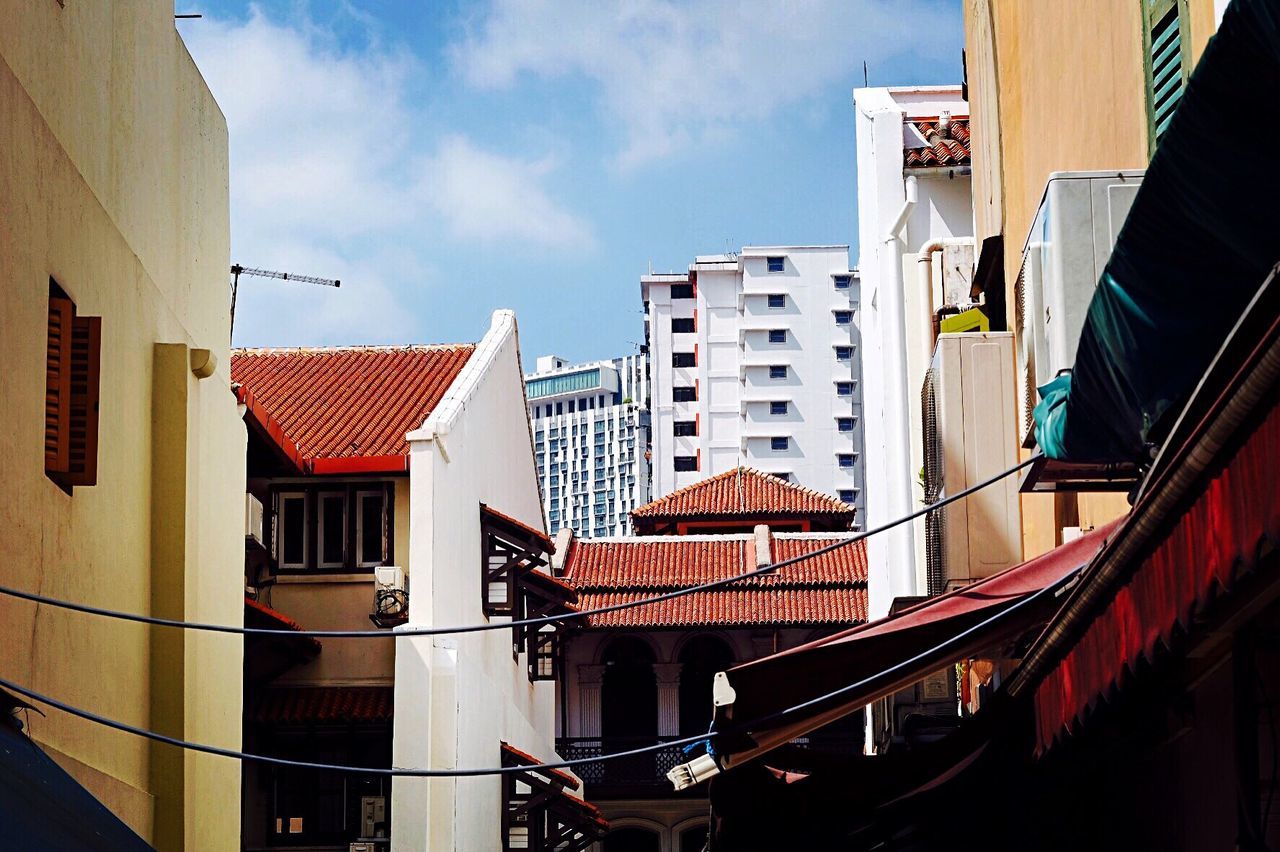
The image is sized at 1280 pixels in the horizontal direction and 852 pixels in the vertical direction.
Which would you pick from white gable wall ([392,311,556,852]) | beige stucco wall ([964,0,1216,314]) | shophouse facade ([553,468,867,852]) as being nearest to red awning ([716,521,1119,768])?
beige stucco wall ([964,0,1216,314])

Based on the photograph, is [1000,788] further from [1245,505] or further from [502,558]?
[502,558]

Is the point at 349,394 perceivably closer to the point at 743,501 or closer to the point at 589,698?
the point at 589,698

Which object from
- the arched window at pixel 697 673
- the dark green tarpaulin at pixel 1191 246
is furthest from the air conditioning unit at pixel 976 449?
the arched window at pixel 697 673

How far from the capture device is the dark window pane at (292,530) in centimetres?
2397

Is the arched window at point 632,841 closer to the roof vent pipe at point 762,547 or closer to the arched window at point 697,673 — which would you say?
the arched window at point 697,673

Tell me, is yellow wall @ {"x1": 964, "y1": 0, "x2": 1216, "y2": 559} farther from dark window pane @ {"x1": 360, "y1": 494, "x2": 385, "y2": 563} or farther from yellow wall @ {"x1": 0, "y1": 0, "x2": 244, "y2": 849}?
dark window pane @ {"x1": 360, "y1": 494, "x2": 385, "y2": 563}

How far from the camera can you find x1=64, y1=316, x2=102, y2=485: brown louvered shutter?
376 inches

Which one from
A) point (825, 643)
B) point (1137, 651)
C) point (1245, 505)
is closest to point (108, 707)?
point (825, 643)

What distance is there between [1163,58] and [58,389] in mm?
5694

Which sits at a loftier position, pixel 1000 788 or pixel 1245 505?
pixel 1245 505

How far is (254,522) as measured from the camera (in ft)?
75.3

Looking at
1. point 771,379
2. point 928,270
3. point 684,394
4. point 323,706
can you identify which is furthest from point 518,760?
point 684,394

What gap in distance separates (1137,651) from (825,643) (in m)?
2.75

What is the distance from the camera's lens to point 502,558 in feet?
90.2
